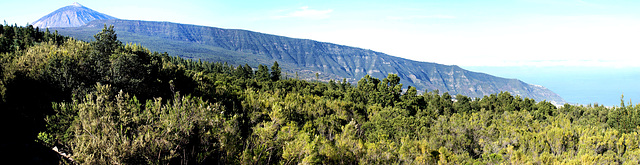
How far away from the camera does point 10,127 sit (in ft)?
74.2

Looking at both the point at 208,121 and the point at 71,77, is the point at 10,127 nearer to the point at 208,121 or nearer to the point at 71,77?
the point at 71,77

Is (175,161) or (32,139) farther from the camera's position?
(32,139)

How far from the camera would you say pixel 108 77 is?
2758 centimetres

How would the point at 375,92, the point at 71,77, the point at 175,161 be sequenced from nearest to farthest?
the point at 175,161, the point at 71,77, the point at 375,92

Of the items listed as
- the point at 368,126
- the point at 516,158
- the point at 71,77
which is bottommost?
the point at 368,126

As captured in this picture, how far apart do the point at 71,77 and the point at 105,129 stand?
19689mm

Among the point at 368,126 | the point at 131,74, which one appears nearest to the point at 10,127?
the point at 131,74

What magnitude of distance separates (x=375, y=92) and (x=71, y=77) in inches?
2231

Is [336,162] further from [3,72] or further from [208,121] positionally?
[3,72]

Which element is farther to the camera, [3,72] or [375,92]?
[375,92]

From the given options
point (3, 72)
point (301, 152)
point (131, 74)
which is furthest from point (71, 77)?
point (301, 152)

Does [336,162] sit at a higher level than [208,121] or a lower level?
lower

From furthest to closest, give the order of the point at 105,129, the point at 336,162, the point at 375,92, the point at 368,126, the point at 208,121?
the point at 375,92
the point at 368,126
the point at 336,162
the point at 208,121
the point at 105,129

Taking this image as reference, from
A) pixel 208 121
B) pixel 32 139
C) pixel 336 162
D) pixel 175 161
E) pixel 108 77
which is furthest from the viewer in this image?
pixel 108 77
